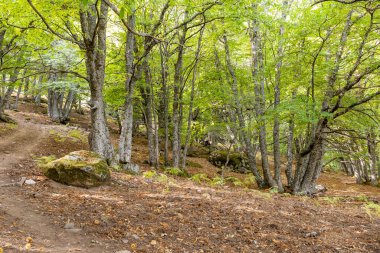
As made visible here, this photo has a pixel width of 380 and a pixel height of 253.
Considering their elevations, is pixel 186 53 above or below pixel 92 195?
above

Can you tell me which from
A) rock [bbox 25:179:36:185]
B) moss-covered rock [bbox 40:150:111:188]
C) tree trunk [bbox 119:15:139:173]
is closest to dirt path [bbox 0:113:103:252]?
rock [bbox 25:179:36:185]

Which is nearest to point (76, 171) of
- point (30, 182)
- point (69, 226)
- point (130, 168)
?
point (30, 182)

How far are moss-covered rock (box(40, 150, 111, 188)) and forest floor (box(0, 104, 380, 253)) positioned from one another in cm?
20

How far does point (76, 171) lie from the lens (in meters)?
6.42

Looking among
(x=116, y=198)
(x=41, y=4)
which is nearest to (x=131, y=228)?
(x=116, y=198)

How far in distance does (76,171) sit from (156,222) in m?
2.54

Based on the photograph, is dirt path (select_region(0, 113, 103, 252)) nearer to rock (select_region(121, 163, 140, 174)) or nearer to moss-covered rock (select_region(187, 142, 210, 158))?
rock (select_region(121, 163, 140, 174))

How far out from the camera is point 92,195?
5.92 m

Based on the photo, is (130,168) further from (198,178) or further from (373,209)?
(373,209)

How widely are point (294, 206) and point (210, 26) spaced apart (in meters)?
8.75

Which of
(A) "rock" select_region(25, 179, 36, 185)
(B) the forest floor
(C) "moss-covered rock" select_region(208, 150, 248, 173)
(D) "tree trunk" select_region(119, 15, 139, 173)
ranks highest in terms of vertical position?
(D) "tree trunk" select_region(119, 15, 139, 173)

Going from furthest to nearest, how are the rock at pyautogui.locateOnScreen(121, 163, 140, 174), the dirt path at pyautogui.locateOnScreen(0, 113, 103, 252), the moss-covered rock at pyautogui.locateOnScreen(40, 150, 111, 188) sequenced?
the rock at pyautogui.locateOnScreen(121, 163, 140, 174)
the moss-covered rock at pyautogui.locateOnScreen(40, 150, 111, 188)
the dirt path at pyautogui.locateOnScreen(0, 113, 103, 252)

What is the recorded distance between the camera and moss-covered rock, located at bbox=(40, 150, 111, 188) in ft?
20.9

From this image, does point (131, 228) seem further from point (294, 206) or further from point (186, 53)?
point (186, 53)
